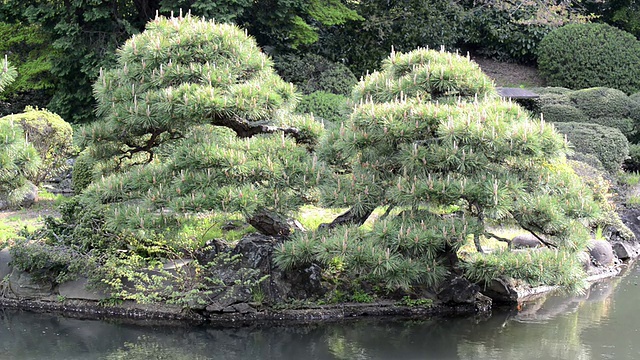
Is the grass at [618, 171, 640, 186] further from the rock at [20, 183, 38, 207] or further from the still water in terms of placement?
the rock at [20, 183, 38, 207]

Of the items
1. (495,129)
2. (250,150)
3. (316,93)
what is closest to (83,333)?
(250,150)

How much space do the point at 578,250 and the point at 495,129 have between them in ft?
5.06

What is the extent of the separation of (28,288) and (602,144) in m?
8.52

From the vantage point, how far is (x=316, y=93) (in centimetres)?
1345

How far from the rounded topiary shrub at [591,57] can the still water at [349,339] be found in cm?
923

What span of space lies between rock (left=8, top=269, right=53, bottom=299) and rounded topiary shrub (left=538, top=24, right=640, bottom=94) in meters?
11.9

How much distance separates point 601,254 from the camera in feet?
32.7

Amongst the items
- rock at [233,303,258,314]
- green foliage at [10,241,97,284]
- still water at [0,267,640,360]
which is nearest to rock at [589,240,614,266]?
still water at [0,267,640,360]

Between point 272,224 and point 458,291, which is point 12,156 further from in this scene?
point 458,291

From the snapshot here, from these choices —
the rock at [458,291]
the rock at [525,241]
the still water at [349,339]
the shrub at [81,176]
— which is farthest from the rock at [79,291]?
the rock at [525,241]

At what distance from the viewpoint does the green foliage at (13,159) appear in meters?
5.16

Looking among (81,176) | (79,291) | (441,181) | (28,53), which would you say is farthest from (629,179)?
(28,53)

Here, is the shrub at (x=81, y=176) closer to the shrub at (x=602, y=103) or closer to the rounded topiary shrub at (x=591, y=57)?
the shrub at (x=602, y=103)

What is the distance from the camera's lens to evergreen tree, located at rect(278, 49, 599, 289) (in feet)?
20.8
